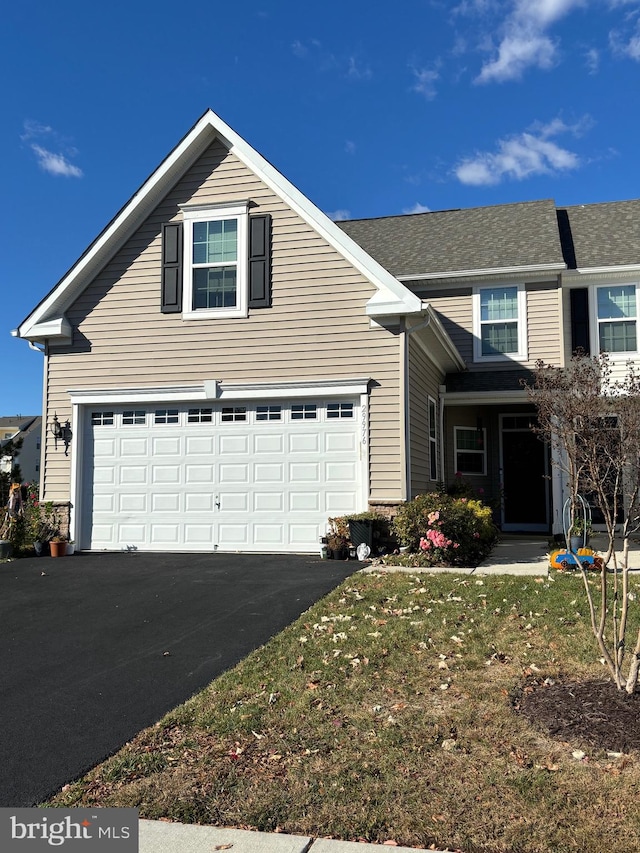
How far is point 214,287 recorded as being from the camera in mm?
12430

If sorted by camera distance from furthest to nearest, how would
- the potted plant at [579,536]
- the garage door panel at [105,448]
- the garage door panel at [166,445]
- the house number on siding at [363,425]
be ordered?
the garage door panel at [105,448] < the garage door panel at [166,445] < the house number on siding at [363,425] < the potted plant at [579,536]

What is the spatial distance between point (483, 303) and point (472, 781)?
43.3 feet

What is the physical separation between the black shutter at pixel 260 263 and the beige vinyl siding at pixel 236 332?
135mm

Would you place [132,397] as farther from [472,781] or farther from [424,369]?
[472,781]

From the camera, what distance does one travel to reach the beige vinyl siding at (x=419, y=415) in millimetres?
11656

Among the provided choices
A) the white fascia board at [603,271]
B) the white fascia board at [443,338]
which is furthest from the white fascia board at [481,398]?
the white fascia board at [603,271]

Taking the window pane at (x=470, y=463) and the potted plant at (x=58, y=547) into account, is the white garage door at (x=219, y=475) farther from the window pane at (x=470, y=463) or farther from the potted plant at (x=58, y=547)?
the window pane at (x=470, y=463)

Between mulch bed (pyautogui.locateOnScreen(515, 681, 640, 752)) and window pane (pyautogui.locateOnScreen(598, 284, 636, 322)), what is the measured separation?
12039mm

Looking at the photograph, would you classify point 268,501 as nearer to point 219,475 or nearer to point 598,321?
point 219,475

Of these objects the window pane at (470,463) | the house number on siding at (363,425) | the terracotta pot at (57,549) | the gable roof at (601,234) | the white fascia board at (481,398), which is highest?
the gable roof at (601,234)

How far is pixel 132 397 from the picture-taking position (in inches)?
489

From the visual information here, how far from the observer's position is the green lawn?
3078mm

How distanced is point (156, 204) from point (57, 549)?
6.64 m

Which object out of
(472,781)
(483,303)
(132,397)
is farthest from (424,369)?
(472,781)
